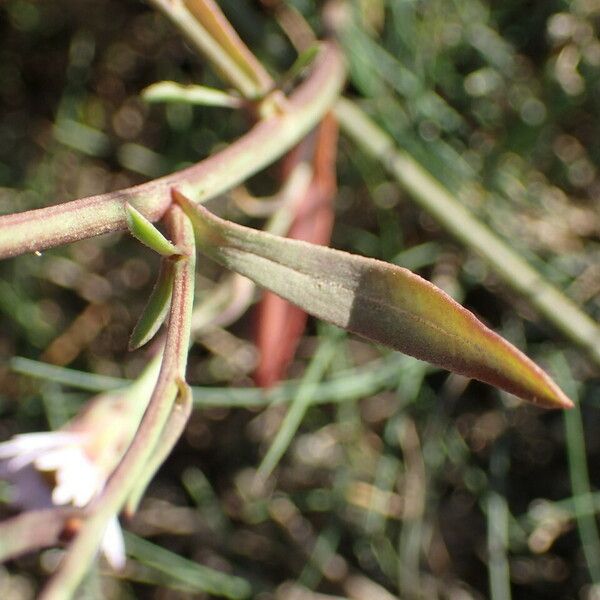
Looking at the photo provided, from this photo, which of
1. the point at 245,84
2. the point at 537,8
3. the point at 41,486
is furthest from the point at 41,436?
the point at 537,8

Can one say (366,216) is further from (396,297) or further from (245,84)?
(396,297)

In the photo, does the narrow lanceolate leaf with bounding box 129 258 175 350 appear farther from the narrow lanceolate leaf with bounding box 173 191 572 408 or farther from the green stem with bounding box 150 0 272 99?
the green stem with bounding box 150 0 272 99

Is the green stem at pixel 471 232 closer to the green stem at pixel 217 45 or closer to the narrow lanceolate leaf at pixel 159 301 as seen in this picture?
the green stem at pixel 217 45

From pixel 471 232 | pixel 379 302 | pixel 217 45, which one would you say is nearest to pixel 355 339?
pixel 471 232

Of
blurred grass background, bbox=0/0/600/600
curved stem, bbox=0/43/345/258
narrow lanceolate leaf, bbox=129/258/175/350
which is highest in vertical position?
curved stem, bbox=0/43/345/258

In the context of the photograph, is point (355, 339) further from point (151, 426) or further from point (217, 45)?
point (151, 426)

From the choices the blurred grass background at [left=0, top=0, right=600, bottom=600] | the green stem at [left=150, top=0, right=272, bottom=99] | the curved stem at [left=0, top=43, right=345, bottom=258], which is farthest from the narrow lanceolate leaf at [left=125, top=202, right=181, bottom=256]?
the blurred grass background at [left=0, top=0, right=600, bottom=600]
